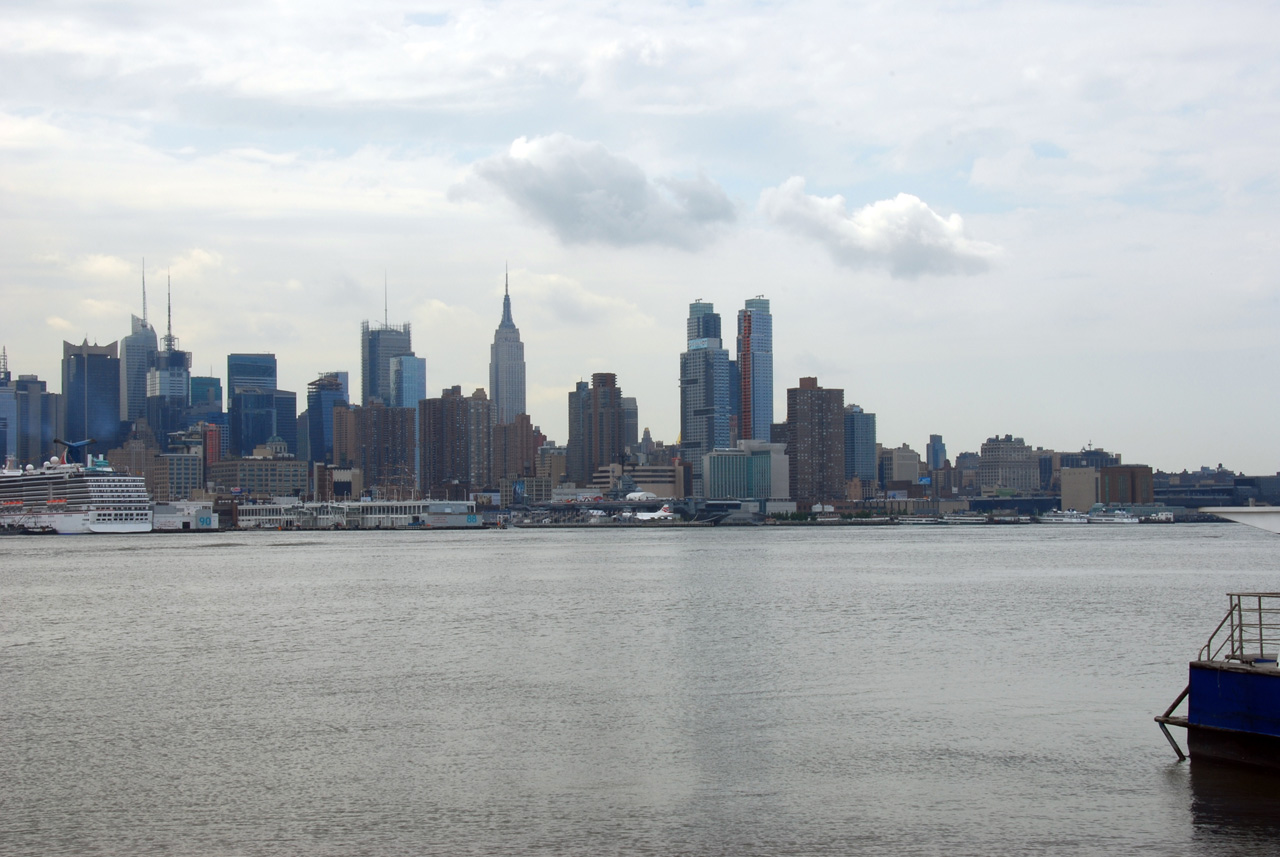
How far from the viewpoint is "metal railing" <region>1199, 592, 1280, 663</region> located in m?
24.4

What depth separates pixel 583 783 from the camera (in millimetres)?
25844

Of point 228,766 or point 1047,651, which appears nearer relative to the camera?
point 228,766

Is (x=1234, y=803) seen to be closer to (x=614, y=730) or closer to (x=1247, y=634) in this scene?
(x=614, y=730)

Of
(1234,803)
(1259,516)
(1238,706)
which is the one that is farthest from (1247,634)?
(1234,803)

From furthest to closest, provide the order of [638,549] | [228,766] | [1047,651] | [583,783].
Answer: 1. [638,549]
2. [1047,651]
3. [228,766]
4. [583,783]

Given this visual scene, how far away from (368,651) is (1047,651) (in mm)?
25629

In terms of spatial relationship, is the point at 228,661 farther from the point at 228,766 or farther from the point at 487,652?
the point at 228,766

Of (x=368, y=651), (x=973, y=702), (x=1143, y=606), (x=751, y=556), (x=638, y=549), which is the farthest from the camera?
(x=638, y=549)

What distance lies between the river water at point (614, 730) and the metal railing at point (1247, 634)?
7.16ft

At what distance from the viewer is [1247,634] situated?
134 ft

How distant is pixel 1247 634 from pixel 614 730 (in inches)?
888

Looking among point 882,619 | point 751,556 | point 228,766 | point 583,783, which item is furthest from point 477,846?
point 751,556

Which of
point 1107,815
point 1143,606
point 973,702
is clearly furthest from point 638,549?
point 1107,815

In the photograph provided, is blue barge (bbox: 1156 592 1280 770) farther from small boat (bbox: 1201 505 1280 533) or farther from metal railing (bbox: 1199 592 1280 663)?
small boat (bbox: 1201 505 1280 533)
